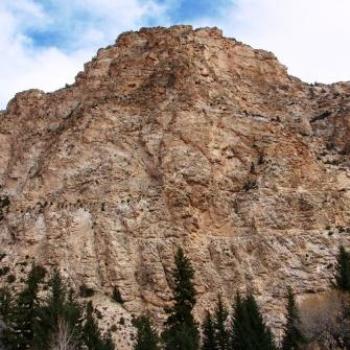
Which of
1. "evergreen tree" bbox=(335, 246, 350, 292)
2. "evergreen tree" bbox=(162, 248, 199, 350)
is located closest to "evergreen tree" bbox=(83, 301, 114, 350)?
"evergreen tree" bbox=(162, 248, 199, 350)

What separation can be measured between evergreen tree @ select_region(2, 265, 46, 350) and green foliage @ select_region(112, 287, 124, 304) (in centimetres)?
767

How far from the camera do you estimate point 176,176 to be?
62312 mm

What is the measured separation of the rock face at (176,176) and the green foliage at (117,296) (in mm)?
549

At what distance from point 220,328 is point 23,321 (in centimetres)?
1534

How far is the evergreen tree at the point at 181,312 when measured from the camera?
43.2m

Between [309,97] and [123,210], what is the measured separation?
3355cm

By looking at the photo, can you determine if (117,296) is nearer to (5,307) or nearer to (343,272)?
(5,307)

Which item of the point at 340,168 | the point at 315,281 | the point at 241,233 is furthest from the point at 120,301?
the point at 340,168

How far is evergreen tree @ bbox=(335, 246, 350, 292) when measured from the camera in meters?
53.6

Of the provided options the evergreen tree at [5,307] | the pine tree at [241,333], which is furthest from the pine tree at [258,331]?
the evergreen tree at [5,307]

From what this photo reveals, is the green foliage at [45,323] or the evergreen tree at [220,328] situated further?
the evergreen tree at [220,328]

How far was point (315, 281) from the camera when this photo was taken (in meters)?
56.8

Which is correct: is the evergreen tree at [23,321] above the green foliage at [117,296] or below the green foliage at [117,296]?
below

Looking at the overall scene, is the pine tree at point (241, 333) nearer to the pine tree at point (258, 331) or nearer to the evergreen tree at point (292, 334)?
the pine tree at point (258, 331)
